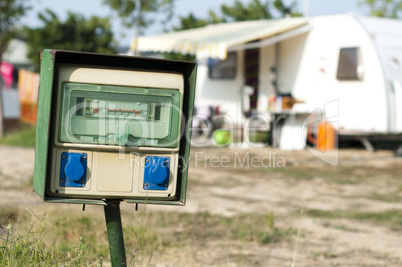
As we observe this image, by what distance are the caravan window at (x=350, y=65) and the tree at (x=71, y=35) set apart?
13780 millimetres

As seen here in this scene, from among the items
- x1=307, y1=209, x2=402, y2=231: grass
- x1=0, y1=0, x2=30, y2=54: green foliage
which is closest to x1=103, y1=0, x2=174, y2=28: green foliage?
x1=0, y1=0, x2=30, y2=54: green foliage

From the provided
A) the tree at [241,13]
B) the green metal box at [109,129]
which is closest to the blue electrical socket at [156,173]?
the green metal box at [109,129]

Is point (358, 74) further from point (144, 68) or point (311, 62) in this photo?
point (144, 68)

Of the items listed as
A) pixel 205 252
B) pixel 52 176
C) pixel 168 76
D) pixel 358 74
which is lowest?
pixel 205 252

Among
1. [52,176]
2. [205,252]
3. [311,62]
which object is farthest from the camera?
[311,62]

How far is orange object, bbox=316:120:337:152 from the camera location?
40.1 feet

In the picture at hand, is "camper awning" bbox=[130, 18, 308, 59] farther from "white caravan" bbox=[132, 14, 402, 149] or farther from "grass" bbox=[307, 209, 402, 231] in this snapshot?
"grass" bbox=[307, 209, 402, 231]

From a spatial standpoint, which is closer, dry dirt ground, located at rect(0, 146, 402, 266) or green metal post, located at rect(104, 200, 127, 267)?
green metal post, located at rect(104, 200, 127, 267)

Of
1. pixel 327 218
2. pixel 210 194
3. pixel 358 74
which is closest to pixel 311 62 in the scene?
pixel 358 74

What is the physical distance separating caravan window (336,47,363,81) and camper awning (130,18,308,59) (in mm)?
1246

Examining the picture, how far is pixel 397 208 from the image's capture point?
6719 millimetres

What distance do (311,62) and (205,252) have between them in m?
9.13

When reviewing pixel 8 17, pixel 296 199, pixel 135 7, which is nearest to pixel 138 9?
pixel 135 7

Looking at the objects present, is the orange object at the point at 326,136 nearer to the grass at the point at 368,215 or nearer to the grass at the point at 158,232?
the grass at the point at 368,215
